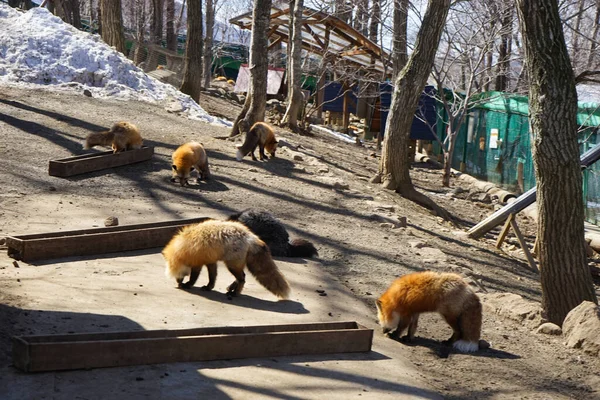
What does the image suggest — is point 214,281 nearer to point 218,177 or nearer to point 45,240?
point 45,240

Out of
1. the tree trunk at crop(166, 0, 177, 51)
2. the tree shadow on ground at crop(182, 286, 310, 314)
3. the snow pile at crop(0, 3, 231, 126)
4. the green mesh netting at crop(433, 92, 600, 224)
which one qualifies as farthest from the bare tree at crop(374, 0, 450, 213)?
the tree trunk at crop(166, 0, 177, 51)

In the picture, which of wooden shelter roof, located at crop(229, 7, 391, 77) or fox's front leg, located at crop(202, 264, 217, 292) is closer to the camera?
fox's front leg, located at crop(202, 264, 217, 292)

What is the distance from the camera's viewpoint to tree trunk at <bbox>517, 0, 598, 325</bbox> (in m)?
8.86

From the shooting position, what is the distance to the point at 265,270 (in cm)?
709

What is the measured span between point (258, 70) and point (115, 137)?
5280mm

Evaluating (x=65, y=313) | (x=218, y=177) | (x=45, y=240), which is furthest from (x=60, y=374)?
(x=218, y=177)

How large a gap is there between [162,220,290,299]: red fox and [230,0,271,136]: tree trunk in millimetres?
10245

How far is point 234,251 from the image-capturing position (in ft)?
22.5

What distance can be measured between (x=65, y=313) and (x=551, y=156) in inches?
229

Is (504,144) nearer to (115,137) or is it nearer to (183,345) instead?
(115,137)

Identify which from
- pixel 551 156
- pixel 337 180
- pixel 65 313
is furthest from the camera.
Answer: pixel 337 180

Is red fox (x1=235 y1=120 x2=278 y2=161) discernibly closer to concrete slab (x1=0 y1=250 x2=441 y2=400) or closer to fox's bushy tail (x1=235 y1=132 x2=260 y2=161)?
fox's bushy tail (x1=235 y1=132 x2=260 y2=161)

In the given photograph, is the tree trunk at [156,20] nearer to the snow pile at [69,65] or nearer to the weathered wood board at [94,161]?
the snow pile at [69,65]

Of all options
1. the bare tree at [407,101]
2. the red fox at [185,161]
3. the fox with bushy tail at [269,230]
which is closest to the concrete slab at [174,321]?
the fox with bushy tail at [269,230]
